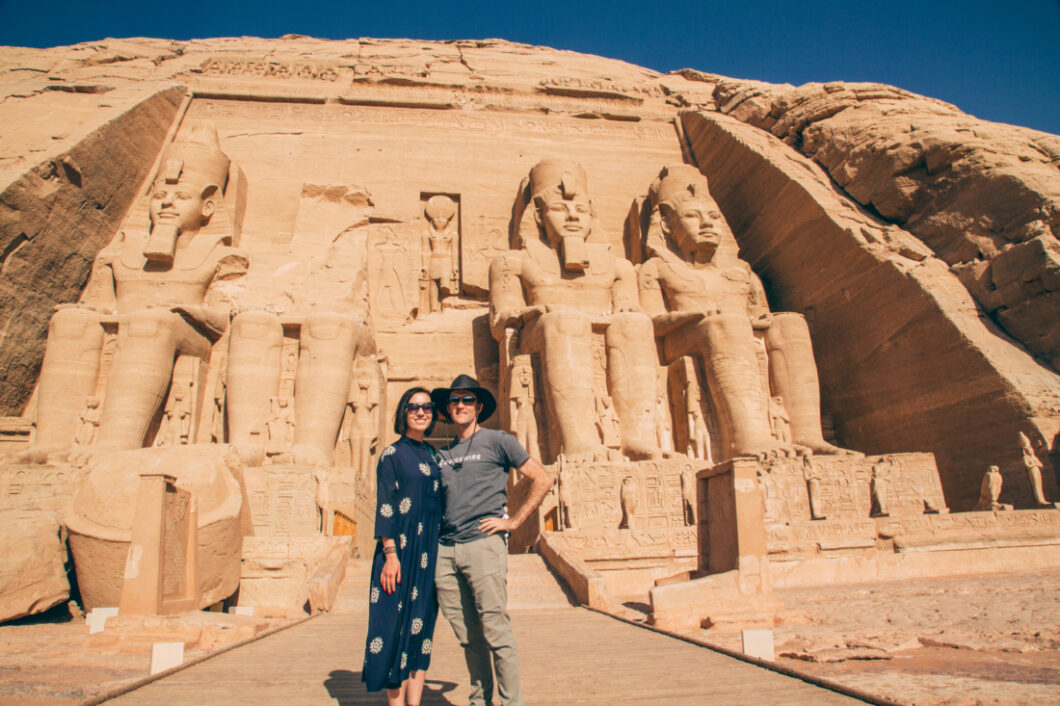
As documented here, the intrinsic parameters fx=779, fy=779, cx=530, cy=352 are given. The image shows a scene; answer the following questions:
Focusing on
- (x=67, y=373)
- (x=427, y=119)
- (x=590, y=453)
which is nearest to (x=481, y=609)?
(x=590, y=453)

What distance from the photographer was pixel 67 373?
7.09 metres

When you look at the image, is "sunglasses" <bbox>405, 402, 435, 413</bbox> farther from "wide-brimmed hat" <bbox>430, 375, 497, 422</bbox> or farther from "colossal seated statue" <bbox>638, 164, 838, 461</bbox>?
"colossal seated statue" <bbox>638, 164, 838, 461</bbox>

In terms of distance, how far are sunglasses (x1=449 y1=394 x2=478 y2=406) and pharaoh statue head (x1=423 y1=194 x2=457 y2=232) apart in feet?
26.3

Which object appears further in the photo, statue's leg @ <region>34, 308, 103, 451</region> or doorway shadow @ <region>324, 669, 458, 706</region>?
statue's leg @ <region>34, 308, 103, 451</region>

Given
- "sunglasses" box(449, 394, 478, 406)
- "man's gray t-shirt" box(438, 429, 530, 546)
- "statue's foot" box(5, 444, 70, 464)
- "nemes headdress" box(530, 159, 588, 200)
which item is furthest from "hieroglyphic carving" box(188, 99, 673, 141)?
"man's gray t-shirt" box(438, 429, 530, 546)

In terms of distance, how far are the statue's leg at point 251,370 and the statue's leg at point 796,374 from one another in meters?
5.16

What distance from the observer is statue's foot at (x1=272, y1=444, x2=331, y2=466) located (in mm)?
6743

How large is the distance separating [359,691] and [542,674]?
2.00 ft

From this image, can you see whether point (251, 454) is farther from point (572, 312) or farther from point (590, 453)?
point (572, 312)

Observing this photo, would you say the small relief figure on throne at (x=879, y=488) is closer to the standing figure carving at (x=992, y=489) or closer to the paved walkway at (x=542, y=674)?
the standing figure carving at (x=992, y=489)

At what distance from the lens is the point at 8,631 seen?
4129 millimetres

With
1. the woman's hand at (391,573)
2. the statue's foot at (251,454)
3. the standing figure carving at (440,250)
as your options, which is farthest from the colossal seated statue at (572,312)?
the woman's hand at (391,573)

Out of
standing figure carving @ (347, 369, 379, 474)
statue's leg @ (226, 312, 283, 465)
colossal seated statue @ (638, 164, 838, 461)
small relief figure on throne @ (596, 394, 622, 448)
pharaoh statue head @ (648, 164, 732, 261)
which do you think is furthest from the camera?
pharaoh statue head @ (648, 164, 732, 261)

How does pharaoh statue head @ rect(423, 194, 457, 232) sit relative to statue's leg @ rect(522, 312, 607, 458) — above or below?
above
